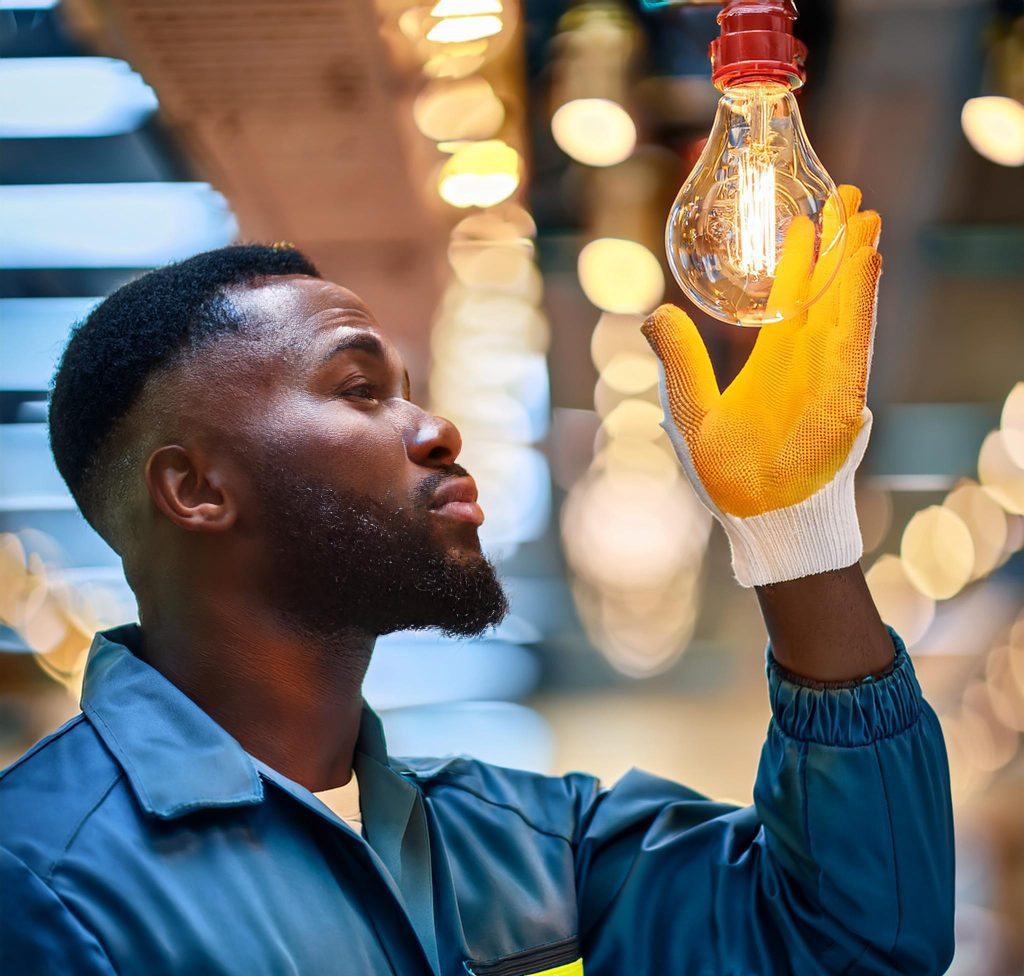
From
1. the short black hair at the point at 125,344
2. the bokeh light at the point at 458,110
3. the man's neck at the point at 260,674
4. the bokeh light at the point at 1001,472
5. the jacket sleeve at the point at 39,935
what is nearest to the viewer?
the jacket sleeve at the point at 39,935

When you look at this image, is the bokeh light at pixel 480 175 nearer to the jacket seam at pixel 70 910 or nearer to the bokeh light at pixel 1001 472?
the jacket seam at pixel 70 910

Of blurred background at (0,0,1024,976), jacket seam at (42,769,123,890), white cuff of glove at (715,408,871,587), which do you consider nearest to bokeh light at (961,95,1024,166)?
blurred background at (0,0,1024,976)

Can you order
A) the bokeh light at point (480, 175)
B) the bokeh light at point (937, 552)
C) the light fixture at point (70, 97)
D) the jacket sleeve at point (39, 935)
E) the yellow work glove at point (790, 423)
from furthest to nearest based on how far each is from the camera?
1. the bokeh light at point (937, 552)
2. the bokeh light at point (480, 175)
3. the light fixture at point (70, 97)
4. the yellow work glove at point (790, 423)
5. the jacket sleeve at point (39, 935)

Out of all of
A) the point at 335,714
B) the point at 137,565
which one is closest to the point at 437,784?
the point at 335,714

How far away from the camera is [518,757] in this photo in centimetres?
758

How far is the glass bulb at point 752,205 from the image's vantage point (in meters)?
1.24

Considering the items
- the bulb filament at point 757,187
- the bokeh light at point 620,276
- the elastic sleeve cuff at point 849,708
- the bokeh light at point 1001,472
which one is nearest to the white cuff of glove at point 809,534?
the elastic sleeve cuff at point 849,708

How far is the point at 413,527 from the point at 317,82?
945 millimetres

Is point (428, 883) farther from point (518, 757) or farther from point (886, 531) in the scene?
point (518, 757)

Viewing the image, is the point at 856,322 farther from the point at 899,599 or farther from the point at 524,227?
the point at 899,599

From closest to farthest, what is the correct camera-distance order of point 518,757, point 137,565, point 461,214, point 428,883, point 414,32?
point 428,883 < point 137,565 < point 414,32 < point 461,214 < point 518,757

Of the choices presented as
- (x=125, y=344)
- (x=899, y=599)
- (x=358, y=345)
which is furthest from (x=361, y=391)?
(x=899, y=599)

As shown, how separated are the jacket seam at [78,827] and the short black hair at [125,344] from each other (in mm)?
438

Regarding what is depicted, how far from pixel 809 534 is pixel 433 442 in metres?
0.47
